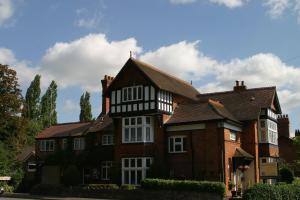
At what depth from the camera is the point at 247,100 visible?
4425cm

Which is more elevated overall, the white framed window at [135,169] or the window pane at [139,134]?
the window pane at [139,134]

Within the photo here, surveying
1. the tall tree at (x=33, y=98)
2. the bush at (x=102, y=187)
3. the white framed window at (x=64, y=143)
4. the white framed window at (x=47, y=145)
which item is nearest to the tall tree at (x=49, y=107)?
the tall tree at (x=33, y=98)

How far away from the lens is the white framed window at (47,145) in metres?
53.2

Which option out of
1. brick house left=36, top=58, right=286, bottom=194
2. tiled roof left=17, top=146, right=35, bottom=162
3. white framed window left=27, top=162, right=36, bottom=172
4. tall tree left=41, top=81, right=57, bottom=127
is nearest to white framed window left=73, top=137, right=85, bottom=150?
brick house left=36, top=58, right=286, bottom=194

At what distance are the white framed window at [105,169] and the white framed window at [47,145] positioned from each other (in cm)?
931

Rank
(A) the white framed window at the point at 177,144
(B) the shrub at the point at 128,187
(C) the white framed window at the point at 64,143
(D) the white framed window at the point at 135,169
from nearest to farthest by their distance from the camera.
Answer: (B) the shrub at the point at 128,187
(A) the white framed window at the point at 177,144
(D) the white framed window at the point at 135,169
(C) the white framed window at the point at 64,143

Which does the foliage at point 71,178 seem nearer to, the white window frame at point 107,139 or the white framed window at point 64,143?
the white window frame at point 107,139

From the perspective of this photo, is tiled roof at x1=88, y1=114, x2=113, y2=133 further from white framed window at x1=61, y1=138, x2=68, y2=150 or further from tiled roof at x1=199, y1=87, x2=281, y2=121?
tiled roof at x1=199, y1=87, x2=281, y2=121

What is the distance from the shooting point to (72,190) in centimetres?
3984

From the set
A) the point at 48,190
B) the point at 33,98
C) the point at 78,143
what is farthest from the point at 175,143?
the point at 33,98

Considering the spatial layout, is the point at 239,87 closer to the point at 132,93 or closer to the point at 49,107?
the point at 132,93

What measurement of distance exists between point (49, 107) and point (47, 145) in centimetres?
2951

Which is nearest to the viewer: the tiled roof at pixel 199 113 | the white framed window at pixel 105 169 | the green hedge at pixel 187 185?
the green hedge at pixel 187 185

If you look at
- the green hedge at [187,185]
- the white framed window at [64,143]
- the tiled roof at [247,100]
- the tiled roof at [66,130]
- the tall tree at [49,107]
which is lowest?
the green hedge at [187,185]
